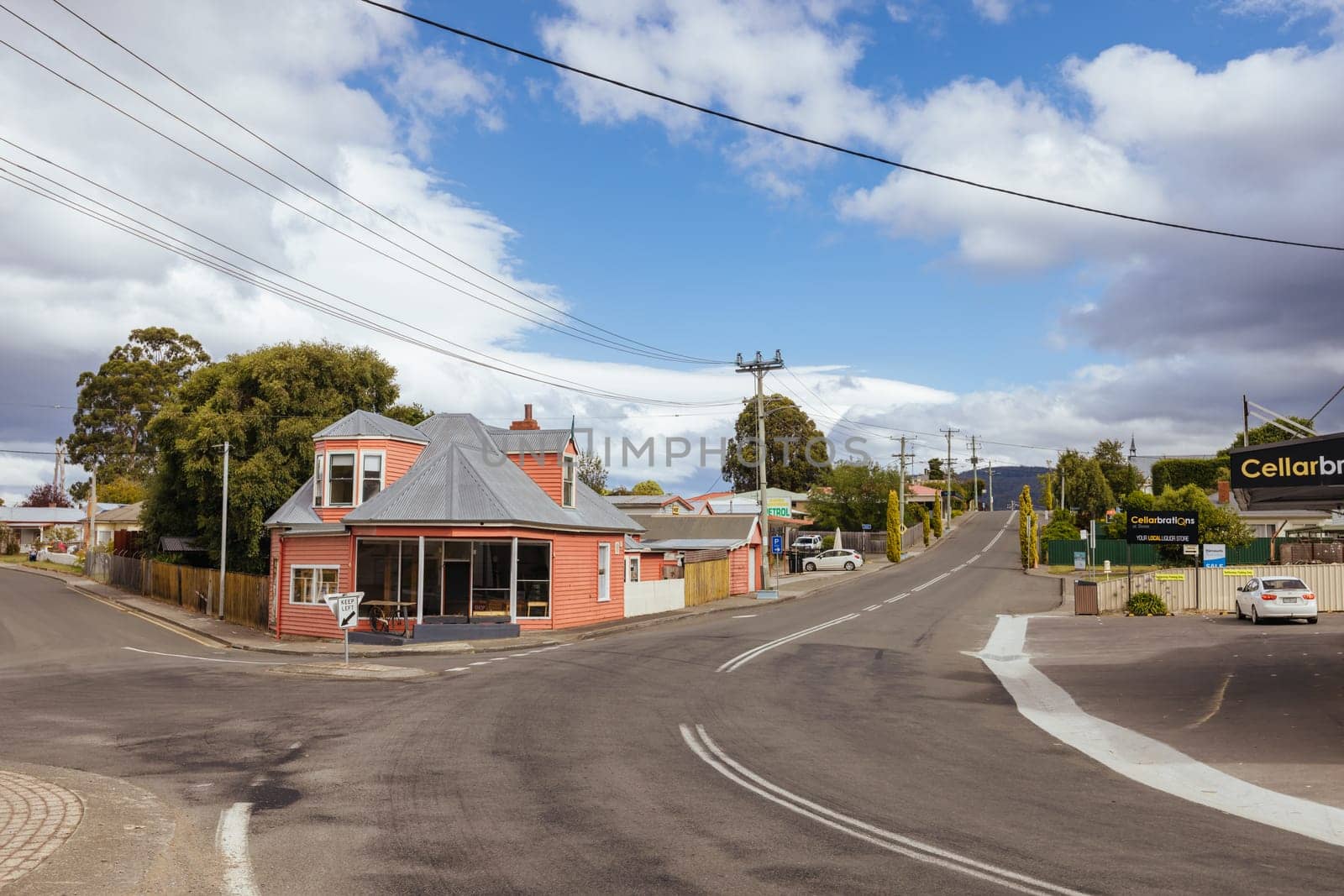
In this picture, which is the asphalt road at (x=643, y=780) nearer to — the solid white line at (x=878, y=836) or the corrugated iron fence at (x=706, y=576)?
the solid white line at (x=878, y=836)

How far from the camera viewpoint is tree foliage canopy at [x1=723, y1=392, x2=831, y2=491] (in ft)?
346

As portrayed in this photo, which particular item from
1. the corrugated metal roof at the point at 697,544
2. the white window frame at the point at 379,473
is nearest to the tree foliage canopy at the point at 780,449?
the corrugated metal roof at the point at 697,544

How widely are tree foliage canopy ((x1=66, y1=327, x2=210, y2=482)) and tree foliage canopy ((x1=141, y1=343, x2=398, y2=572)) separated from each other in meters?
43.7

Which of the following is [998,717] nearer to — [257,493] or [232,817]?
[232,817]

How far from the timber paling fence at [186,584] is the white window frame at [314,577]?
2.82 m

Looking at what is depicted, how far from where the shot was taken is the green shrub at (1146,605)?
115 ft

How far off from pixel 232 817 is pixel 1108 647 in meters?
22.4

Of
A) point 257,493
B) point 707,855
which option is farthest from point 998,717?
point 257,493

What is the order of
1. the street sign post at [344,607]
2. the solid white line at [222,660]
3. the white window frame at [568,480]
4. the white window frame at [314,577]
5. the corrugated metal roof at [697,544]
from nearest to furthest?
the street sign post at [344,607] → the solid white line at [222,660] → the white window frame at [314,577] → the white window frame at [568,480] → the corrugated metal roof at [697,544]

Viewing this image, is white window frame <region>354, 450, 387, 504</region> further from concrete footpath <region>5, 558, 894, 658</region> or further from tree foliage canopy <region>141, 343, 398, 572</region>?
tree foliage canopy <region>141, 343, 398, 572</region>

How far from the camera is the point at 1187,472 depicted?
3565 inches

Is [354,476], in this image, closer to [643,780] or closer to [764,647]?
[764,647]

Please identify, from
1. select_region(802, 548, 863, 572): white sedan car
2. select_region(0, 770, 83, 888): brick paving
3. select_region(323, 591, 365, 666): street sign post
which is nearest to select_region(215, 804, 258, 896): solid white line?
select_region(0, 770, 83, 888): brick paving

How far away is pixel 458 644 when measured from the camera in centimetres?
2773
